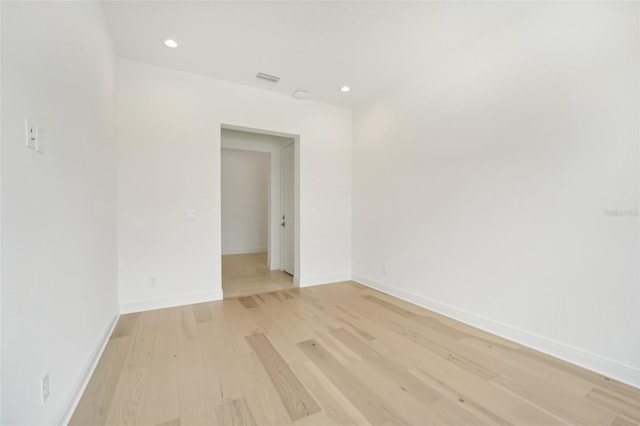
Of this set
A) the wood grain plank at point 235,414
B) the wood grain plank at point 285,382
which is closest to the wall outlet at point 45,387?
the wood grain plank at point 235,414

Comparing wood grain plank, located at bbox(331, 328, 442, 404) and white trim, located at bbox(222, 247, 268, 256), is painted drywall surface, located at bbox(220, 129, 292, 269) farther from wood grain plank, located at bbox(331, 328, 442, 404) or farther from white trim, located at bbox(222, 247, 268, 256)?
wood grain plank, located at bbox(331, 328, 442, 404)

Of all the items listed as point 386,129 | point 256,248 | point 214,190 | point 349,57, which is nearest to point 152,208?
point 214,190

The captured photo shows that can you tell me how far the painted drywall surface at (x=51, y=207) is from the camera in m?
1.07

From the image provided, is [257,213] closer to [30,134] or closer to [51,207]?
[51,207]

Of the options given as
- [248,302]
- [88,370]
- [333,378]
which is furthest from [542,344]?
[88,370]

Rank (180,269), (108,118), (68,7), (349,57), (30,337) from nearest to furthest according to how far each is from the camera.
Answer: (30,337), (68,7), (108,118), (349,57), (180,269)

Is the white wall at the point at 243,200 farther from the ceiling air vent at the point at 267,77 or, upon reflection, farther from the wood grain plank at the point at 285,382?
the wood grain plank at the point at 285,382

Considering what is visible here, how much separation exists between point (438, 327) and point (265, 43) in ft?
11.3

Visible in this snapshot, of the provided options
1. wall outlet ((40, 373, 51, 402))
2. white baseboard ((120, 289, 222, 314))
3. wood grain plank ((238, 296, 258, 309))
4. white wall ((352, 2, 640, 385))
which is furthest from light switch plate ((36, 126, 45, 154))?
white wall ((352, 2, 640, 385))

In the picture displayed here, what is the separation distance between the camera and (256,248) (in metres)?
7.79

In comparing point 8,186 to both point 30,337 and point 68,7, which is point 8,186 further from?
point 68,7

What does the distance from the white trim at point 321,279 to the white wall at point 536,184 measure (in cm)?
121

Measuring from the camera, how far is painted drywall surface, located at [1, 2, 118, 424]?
Answer: 1070mm

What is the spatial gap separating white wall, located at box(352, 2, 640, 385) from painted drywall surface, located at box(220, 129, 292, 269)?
2.68 meters
